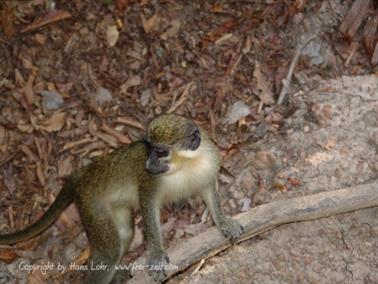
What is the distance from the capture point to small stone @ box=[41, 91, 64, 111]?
6652 mm

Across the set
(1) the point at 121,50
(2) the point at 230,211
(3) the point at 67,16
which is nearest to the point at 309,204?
(2) the point at 230,211

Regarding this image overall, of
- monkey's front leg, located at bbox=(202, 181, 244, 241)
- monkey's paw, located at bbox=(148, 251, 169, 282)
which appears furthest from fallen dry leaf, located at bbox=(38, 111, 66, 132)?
monkey's paw, located at bbox=(148, 251, 169, 282)

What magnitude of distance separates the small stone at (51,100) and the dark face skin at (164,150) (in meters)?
2.03

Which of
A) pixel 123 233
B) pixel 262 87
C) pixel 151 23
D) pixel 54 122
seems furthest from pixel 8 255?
pixel 262 87

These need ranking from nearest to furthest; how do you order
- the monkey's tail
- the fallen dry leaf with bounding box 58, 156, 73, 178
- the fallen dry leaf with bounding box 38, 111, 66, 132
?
the monkey's tail < the fallen dry leaf with bounding box 58, 156, 73, 178 < the fallen dry leaf with bounding box 38, 111, 66, 132

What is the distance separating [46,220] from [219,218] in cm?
153

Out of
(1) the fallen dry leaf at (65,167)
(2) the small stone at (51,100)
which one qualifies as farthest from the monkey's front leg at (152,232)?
(2) the small stone at (51,100)

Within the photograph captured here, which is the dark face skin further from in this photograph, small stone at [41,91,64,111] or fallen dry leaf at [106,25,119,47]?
fallen dry leaf at [106,25,119,47]

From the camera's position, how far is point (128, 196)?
5.69m

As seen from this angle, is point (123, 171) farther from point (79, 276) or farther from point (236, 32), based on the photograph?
point (236, 32)

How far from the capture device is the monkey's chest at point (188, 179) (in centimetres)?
532

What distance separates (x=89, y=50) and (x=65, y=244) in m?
2.09

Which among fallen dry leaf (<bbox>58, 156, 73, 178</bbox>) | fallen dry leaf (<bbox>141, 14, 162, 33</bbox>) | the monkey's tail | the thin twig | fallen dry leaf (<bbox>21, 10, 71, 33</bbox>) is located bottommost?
fallen dry leaf (<bbox>58, 156, 73, 178</bbox>)

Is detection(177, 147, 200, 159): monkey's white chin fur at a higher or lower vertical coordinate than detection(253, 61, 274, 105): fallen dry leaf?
higher
